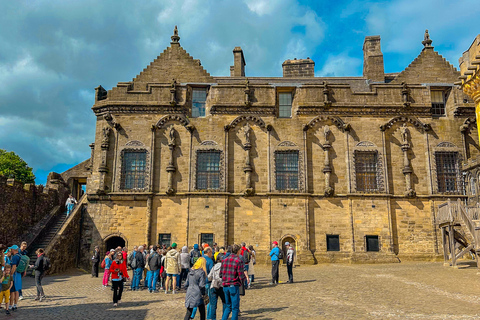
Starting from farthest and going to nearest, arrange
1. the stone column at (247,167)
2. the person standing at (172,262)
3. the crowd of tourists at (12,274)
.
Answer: the stone column at (247,167) → the person standing at (172,262) → the crowd of tourists at (12,274)

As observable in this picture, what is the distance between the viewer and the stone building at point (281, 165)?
22.6 meters

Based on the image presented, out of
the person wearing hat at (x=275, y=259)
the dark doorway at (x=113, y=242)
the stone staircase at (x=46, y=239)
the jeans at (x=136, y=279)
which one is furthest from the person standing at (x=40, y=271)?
the dark doorway at (x=113, y=242)

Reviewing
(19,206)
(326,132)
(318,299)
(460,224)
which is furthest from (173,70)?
(460,224)

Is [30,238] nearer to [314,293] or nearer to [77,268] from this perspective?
[77,268]

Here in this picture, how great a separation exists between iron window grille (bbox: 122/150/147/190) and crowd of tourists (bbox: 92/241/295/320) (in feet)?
19.1

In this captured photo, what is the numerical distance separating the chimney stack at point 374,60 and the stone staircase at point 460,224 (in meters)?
11.3

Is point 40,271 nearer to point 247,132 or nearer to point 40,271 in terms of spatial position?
point 40,271

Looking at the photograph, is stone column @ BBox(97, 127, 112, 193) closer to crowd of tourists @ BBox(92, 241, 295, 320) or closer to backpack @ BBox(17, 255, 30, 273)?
crowd of tourists @ BBox(92, 241, 295, 320)

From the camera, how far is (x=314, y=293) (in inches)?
496

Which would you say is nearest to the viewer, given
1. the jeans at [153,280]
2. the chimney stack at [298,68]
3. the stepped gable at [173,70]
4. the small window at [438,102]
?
the jeans at [153,280]

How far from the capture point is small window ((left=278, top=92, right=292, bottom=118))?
24781 mm

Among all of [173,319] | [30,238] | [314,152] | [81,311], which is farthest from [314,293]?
[30,238]

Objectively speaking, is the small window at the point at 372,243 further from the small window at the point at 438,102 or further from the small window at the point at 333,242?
the small window at the point at 438,102

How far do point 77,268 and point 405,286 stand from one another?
17.9 m
